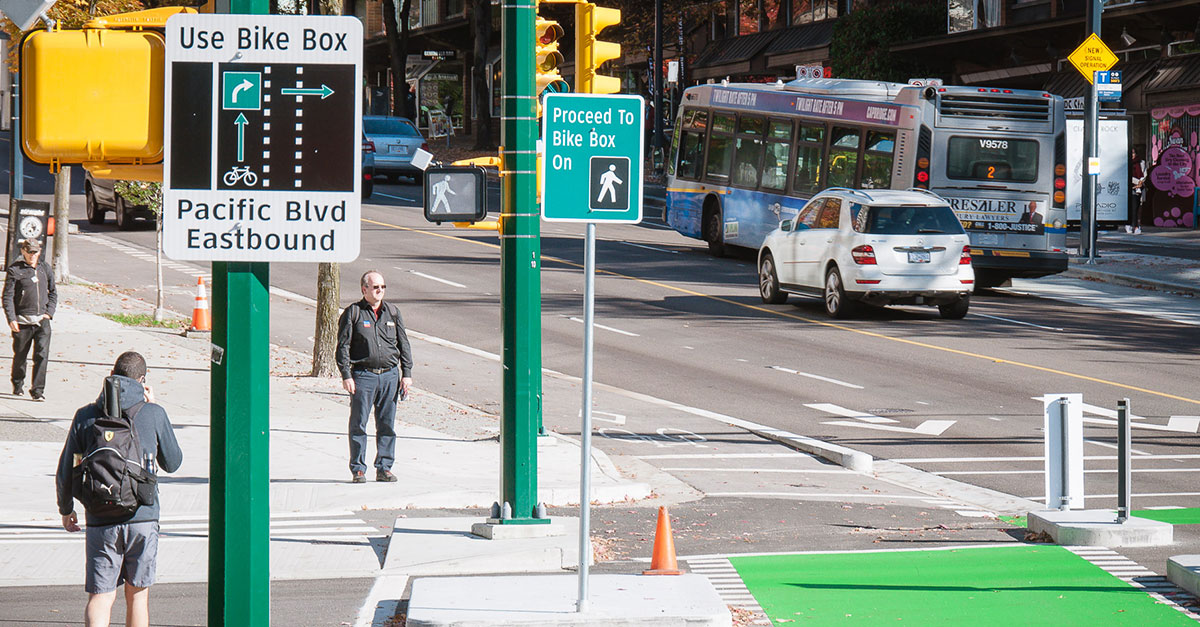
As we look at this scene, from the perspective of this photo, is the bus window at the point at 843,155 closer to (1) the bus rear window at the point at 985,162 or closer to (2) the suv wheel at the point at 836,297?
(1) the bus rear window at the point at 985,162

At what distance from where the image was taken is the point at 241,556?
188 inches

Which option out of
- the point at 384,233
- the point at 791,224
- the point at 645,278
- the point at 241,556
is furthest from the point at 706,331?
the point at 241,556

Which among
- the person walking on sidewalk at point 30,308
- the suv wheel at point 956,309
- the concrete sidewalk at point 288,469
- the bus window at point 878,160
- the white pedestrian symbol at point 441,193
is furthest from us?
the bus window at point 878,160

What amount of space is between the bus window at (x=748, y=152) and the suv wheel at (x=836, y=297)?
694 cm

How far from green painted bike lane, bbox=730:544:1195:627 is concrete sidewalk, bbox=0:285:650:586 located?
2.59 metres

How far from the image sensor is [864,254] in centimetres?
2177

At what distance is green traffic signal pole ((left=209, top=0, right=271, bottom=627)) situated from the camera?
4.70 meters

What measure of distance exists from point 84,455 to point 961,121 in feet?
67.7

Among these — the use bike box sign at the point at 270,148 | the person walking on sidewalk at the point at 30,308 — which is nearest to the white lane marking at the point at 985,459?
the person walking on sidewalk at the point at 30,308

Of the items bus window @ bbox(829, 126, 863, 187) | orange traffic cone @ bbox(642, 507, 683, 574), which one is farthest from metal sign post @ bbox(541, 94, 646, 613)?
bus window @ bbox(829, 126, 863, 187)

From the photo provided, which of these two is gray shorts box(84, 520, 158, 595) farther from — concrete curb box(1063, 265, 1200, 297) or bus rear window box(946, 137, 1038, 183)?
concrete curb box(1063, 265, 1200, 297)

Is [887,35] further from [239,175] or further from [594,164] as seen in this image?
[239,175]

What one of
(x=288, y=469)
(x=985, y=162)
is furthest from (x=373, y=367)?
(x=985, y=162)

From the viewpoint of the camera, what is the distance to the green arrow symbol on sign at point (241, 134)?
15.1ft
